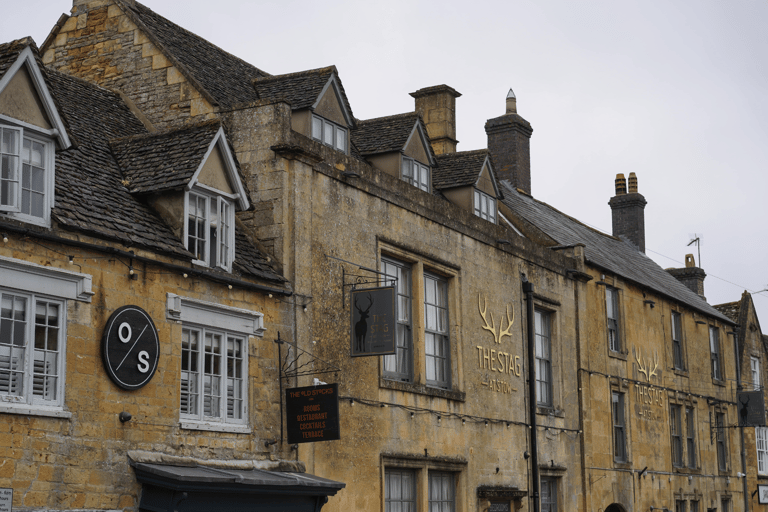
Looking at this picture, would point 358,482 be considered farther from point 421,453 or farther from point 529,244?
point 529,244

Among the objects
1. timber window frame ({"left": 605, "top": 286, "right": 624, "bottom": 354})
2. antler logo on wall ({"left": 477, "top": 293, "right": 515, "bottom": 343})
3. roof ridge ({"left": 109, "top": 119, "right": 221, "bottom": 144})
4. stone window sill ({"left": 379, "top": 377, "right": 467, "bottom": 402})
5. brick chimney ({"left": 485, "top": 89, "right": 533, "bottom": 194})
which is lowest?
stone window sill ({"left": 379, "top": 377, "right": 467, "bottom": 402})

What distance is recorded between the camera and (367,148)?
66.8ft

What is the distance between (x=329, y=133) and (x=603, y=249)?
47.6ft

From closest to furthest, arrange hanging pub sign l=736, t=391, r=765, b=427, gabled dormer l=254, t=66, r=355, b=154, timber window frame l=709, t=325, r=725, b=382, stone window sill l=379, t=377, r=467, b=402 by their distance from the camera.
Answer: stone window sill l=379, t=377, r=467, b=402
gabled dormer l=254, t=66, r=355, b=154
timber window frame l=709, t=325, r=725, b=382
hanging pub sign l=736, t=391, r=765, b=427

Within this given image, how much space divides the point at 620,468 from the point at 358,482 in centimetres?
1116

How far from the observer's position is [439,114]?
86.5 ft

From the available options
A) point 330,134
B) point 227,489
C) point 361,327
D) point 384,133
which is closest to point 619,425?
point 384,133

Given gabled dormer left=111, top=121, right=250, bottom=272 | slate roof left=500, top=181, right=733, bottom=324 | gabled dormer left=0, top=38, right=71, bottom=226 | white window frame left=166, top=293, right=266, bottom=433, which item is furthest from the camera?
slate roof left=500, top=181, right=733, bottom=324

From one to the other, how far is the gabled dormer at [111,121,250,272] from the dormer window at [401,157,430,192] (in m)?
5.76

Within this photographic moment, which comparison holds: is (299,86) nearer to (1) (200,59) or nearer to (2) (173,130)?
(1) (200,59)

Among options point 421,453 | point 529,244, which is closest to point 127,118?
point 421,453

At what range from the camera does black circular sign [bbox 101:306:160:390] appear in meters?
12.4

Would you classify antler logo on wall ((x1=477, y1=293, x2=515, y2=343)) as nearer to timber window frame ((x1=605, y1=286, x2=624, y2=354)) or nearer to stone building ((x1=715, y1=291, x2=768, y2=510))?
timber window frame ((x1=605, y1=286, x2=624, y2=354))

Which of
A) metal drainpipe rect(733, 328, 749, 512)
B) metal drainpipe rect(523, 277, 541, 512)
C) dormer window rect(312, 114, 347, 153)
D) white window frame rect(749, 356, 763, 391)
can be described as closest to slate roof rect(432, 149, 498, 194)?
metal drainpipe rect(523, 277, 541, 512)
